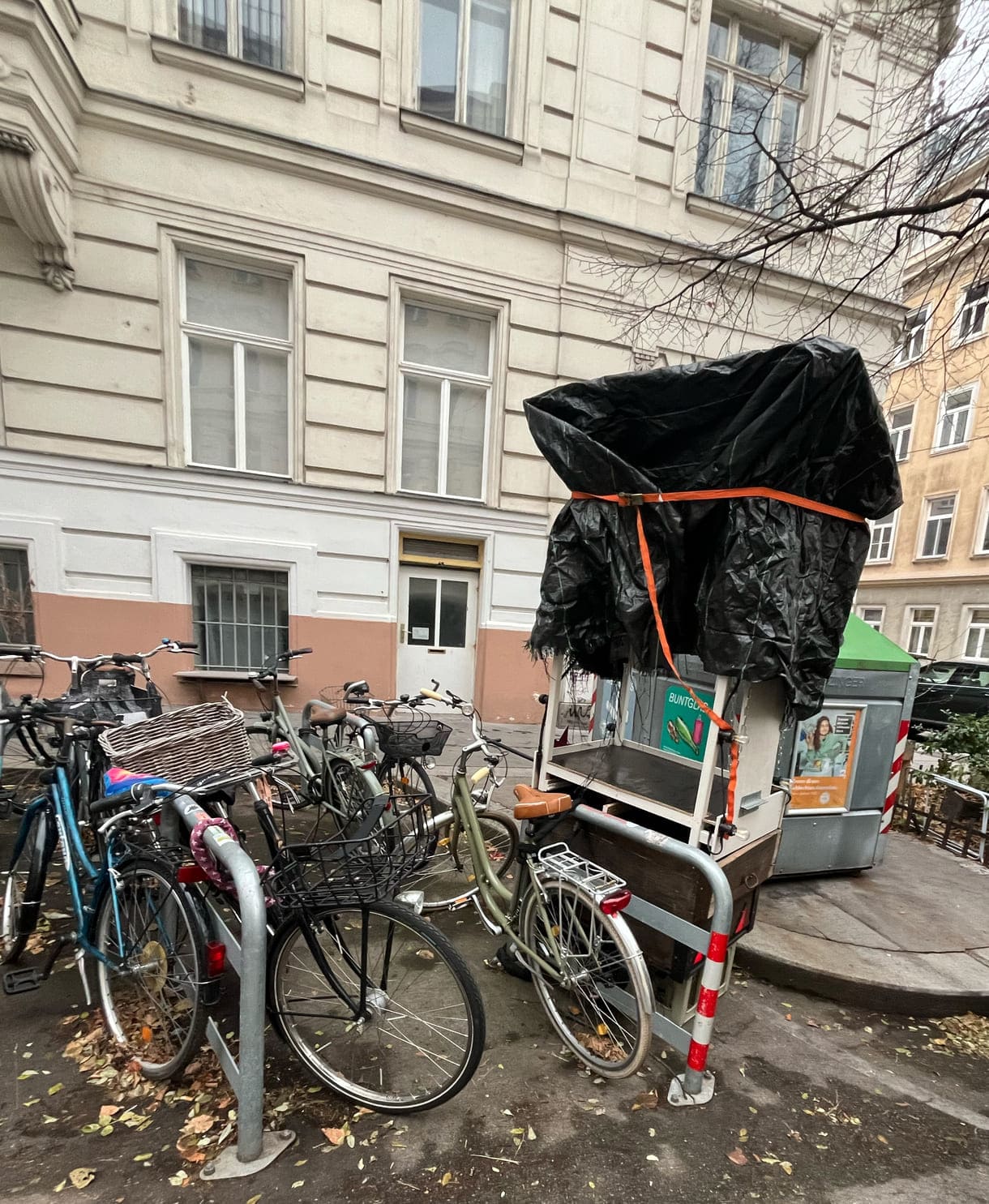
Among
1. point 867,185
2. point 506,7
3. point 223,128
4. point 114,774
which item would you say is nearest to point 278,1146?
point 114,774

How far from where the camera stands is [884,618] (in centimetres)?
1806

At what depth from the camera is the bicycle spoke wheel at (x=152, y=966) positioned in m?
1.96

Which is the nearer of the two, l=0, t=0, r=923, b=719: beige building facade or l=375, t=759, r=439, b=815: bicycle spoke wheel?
l=375, t=759, r=439, b=815: bicycle spoke wheel

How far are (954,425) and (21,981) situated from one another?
75.0 feet

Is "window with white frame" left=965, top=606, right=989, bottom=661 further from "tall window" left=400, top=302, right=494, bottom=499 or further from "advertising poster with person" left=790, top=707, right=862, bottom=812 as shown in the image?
"tall window" left=400, top=302, right=494, bottom=499

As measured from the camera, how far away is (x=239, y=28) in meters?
6.05

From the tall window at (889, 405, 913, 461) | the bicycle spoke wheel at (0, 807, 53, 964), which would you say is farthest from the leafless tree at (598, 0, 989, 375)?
the tall window at (889, 405, 913, 461)

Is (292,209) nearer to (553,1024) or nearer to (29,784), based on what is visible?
(29,784)

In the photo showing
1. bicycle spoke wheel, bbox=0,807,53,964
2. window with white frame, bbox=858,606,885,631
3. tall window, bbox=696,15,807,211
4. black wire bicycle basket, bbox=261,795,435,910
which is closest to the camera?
black wire bicycle basket, bbox=261,795,435,910

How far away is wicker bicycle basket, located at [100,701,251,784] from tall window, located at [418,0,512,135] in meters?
7.66

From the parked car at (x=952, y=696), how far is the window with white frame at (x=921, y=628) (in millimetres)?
7050

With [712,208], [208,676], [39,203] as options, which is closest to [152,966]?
[208,676]

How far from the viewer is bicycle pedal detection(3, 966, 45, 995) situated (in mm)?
2307

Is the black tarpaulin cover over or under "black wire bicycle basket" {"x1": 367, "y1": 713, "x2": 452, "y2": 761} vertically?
over
